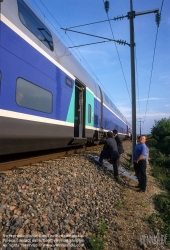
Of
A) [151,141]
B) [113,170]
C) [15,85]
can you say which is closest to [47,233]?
[15,85]

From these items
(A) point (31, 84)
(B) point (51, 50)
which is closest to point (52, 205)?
(A) point (31, 84)

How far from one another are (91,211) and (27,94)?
2.65m

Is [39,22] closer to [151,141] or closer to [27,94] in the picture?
[27,94]

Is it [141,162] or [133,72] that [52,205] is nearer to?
[141,162]

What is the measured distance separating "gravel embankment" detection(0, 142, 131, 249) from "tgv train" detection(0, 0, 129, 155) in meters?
0.77

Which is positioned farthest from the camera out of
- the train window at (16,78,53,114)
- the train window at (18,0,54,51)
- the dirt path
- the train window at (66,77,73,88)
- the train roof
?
the train window at (66,77,73,88)

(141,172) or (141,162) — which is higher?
(141,162)

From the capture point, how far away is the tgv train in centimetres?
393

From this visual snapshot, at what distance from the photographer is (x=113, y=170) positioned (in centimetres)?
663

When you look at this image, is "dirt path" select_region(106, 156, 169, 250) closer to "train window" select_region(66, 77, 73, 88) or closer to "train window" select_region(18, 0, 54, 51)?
"train window" select_region(66, 77, 73, 88)

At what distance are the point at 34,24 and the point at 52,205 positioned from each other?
416 centimetres

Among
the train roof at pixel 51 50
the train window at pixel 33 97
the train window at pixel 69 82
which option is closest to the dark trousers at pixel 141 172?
the train window at pixel 33 97

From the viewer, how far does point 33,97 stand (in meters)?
4.73

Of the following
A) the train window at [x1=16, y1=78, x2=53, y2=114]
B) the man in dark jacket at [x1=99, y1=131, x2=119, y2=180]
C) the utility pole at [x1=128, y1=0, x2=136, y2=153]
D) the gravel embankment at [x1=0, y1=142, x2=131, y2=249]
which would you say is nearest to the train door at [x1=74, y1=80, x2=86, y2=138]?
the man in dark jacket at [x1=99, y1=131, x2=119, y2=180]
